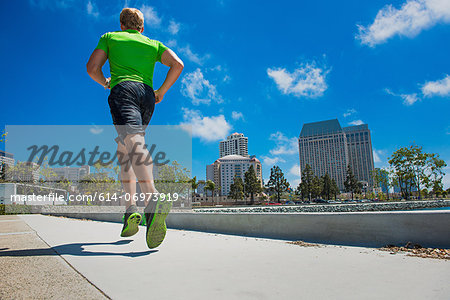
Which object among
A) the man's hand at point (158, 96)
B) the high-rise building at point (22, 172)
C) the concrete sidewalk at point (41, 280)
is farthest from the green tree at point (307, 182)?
the concrete sidewalk at point (41, 280)

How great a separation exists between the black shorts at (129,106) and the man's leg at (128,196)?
0.51 feet

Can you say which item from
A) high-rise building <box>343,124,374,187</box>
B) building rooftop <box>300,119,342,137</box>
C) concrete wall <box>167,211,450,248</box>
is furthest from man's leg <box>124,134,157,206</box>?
building rooftop <box>300,119,342,137</box>

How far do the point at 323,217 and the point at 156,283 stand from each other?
9.79ft

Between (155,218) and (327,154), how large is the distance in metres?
152

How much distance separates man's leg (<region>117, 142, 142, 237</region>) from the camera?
6.96 ft

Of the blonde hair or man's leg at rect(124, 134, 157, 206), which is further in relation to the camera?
the blonde hair

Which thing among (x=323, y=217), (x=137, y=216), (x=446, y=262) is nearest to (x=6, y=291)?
(x=137, y=216)

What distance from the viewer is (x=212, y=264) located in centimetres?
197

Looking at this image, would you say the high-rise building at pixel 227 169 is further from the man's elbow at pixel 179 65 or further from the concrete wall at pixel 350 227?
the man's elbow at pixel 179 65

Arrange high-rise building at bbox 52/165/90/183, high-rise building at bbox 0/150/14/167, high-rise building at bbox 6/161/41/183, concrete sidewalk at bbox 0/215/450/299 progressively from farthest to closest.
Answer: high-rise building at bbox 52/165/90/183
high-rise building at bbox 6/161/41/183
high-rise building at bbox 0/150/14/167
concrete sidewalk at bbox 0/215/450/299

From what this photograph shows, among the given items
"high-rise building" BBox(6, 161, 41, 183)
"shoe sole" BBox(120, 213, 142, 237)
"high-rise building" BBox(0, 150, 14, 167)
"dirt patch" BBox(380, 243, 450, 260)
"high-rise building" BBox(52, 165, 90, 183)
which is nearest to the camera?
"shoe sole" BBox(120, 213, 142, 237)

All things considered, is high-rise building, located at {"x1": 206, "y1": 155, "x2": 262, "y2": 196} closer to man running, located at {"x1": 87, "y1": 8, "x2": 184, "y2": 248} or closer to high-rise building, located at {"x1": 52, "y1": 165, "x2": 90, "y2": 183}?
high-rise building, located at {"x1": 52, "y1": 165, "x2": 90, "y2": 183}

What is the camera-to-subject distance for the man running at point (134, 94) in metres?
1.92

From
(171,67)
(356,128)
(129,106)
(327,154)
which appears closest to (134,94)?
(129,106)
